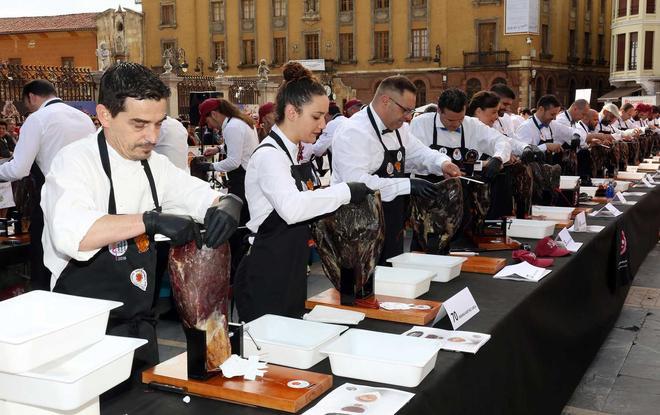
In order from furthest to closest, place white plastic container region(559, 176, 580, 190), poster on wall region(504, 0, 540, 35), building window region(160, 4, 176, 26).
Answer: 1. building window region(160, 4, 176, 26)
2. poster on wall region(504, 0, 540, 35)
3. white plastic container region(559, 176, 580, 190)

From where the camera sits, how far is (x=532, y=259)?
2.93 meters

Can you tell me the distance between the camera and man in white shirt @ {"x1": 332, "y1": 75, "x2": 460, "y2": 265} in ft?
10.6

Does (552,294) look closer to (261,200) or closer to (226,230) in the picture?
(261,200)

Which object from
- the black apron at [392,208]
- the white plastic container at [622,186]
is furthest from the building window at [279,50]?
the black apron at [392,208]

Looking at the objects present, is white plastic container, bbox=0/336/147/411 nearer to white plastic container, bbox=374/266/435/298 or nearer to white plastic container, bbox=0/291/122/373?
white plastic container, bbox=0/291/122/373

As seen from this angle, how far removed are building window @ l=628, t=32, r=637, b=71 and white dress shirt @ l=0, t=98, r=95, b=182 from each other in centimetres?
3231

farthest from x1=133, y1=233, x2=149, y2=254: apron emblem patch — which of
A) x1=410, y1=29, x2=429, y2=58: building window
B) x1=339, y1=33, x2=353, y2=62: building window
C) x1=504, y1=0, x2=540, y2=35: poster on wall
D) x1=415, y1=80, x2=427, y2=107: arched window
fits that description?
x1=339, y1=33, x2=353, y2=62: building window

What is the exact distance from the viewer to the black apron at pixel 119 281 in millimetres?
1786

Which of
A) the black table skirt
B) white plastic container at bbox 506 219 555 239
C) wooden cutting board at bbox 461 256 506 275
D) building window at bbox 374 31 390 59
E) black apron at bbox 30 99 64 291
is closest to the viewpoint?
the black table skirt

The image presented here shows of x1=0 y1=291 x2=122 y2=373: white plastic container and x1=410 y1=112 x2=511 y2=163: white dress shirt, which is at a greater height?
x1=410 y1=112 x2=511 y2=163: white dress shirt

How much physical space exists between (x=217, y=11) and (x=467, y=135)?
32714mm

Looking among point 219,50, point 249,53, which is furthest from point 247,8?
point 219,50

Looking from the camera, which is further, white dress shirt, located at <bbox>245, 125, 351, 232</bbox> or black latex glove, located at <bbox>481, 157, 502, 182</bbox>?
black latex glove, located at <bbox>481, 157, 502, 182</bbox>

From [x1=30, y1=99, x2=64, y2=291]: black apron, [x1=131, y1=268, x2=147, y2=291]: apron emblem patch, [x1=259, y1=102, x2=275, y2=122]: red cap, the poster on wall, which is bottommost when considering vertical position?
[x1=30, y1=99, x2=64, y2=291]: black apron
